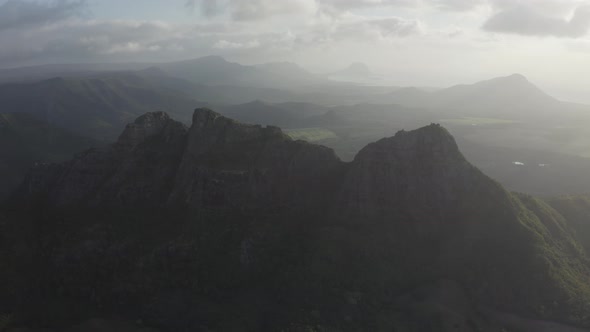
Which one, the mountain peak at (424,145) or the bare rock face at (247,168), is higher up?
the mountain peak at (424,145)

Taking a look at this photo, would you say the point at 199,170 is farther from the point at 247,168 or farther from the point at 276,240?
the point at 276,240

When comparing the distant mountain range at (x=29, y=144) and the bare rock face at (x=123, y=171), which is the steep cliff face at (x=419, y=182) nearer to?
the bare rock face at (x=123, y=171)

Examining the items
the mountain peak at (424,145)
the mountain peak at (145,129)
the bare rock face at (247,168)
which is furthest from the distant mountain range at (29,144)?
the mountain peak at (424,145)

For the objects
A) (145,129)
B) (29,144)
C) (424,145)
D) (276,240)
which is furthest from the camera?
(29,144)

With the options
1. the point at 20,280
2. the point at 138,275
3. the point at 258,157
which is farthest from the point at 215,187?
the point at 20,280

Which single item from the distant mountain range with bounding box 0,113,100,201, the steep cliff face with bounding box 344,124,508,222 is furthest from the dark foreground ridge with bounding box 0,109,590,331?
the distant mountain range with bounding box 0,113,100,201

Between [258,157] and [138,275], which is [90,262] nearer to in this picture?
[138,275]

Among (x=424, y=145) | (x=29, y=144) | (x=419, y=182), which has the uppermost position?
(x=424, y=145)

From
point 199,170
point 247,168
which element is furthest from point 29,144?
point 247,168

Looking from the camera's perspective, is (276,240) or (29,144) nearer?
(276,240)
